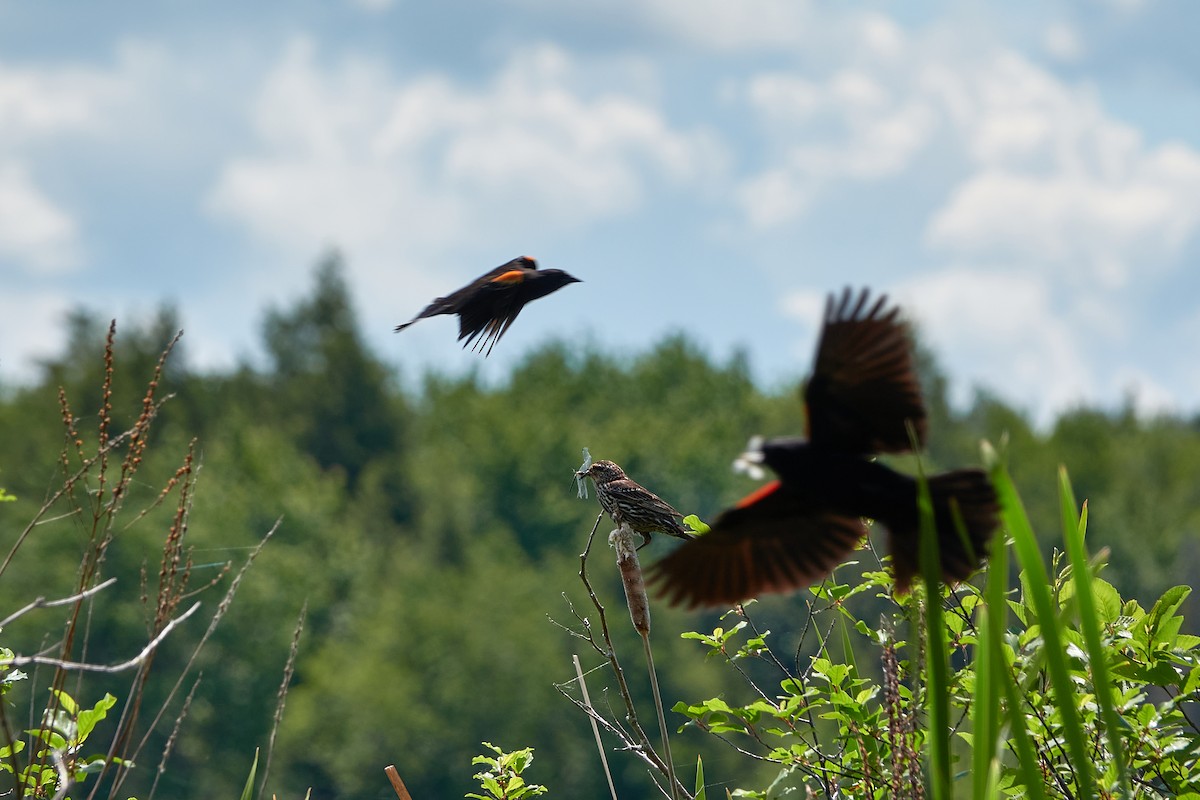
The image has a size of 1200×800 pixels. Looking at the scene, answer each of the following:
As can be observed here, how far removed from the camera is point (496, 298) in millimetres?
3307

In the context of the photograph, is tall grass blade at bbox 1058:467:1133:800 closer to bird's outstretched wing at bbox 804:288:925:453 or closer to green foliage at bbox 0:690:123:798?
bird's outstretched wing at bbox 804:288:925:453

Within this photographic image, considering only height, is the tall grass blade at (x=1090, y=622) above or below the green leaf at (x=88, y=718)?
above

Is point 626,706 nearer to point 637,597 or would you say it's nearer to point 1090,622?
point 637,597

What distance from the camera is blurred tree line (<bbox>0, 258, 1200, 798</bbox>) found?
48.3 m

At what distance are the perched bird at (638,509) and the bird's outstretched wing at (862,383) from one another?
3.94 feet

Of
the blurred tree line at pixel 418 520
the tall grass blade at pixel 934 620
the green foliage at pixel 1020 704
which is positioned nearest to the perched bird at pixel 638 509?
the green foliage at pixel 1020 704

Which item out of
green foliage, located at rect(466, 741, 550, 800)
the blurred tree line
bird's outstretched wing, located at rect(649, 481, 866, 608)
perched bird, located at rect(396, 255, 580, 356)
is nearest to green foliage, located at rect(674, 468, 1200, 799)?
bird's outstretched wing, located at rect(649, 481, 866, 608)

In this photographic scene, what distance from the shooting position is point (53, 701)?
96.6 inches

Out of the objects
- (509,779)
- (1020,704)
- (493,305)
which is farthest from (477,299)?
(1020,704)

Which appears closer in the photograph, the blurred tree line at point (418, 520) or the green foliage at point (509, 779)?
the green foliage at point (509, 779)

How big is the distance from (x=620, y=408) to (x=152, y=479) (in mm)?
38434

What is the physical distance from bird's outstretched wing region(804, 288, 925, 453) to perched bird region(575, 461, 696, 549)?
47.2 inches

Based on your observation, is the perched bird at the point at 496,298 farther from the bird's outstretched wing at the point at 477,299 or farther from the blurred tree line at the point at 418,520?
the blurred tree line at the point at 418,520

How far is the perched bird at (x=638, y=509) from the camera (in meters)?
3.41
